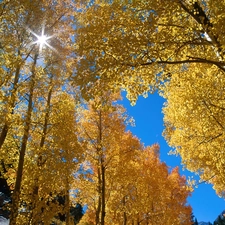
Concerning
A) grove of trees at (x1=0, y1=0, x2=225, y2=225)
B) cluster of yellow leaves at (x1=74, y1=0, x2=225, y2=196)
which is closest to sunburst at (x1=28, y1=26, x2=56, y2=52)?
grove of trees at (x1=0, y1=0, x2=225, y2=225)

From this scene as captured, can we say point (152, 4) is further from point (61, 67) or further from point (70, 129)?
point (70, 129)

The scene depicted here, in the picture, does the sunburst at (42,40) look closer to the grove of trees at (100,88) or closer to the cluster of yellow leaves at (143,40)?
the grove of trees at (100,88)


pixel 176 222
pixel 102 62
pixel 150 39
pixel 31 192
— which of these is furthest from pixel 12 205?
pixel 176 222

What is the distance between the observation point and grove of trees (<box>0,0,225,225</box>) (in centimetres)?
460

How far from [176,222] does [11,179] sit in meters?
8.68

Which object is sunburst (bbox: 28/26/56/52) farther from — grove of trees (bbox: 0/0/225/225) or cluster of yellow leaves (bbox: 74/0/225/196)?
cluster of yellow leaves (bbox: 74/0/225/196)

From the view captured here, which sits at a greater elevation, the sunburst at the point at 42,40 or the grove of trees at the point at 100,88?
the sunburst at the point at 42,40

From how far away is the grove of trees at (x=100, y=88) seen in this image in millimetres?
4602

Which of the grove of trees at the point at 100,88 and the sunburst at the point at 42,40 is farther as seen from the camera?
the sunburst at the point at 42,40

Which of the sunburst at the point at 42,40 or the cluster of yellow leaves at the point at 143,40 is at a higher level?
the sunburst at the point at 42,40

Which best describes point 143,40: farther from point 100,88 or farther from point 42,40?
point 42,40

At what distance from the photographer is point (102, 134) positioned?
1110 cm

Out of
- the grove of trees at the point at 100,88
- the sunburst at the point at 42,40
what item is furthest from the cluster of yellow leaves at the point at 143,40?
the sunburst at the point at 42,40

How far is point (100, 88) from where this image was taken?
4.73m
